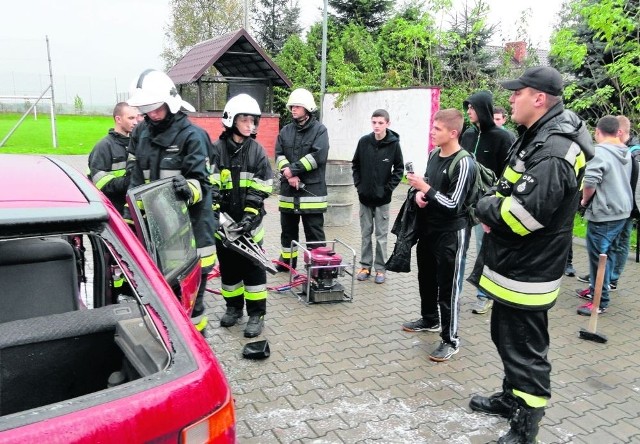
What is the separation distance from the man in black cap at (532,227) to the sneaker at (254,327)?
2.13 m

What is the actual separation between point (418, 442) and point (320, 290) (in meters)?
2.36

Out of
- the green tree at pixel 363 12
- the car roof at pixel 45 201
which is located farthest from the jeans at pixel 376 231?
the green tree at pixel 363 12

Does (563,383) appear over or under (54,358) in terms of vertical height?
under

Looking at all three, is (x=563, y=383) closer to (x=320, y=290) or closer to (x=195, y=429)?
(x=320, y=290)

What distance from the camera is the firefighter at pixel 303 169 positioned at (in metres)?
5.65


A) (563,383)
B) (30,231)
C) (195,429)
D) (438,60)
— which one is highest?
(438,60)

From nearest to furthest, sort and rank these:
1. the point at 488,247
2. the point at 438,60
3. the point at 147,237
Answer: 1. the point at 147,237
2. the point at 488,247
3. the point at 438,60

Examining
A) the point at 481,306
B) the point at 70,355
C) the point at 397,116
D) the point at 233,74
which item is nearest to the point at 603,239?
the point at 481,306

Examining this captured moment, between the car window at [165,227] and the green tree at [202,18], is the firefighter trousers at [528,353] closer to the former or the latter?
the car window at [165,227]

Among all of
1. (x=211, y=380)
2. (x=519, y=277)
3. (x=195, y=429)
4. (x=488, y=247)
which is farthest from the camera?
(x=488, y=247)

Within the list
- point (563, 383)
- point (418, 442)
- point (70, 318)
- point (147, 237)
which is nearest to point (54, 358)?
point (70, 318)

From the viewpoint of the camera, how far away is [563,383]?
382 centimetres

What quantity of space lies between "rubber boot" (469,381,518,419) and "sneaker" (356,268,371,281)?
2771mm

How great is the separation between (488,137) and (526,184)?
2544 millimetres
